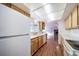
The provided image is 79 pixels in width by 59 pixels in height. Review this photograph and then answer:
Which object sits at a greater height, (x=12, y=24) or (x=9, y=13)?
(x=9, y=13)

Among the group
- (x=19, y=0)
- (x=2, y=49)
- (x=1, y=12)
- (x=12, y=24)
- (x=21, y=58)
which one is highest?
(x=19, y=0)

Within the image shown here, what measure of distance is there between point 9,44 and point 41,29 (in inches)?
192

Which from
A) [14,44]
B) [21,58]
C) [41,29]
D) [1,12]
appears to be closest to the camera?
[1,12]

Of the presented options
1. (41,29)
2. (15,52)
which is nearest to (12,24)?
(15,52)

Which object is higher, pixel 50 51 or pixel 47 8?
pixel 47 8

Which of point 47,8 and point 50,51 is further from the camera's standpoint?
point 50,51

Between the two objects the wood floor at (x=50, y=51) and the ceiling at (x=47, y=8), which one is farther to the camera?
the wood floor at (x=50, y=51)

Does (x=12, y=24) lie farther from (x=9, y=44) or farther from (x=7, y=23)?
(x=9, y=44)

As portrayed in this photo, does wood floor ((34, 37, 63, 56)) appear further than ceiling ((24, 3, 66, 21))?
Yes

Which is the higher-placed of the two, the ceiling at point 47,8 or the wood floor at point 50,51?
the ceiling at point 47,8

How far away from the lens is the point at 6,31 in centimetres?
118

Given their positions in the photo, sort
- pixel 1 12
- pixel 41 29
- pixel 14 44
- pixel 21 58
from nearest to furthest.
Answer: pixel 1 12, pixel 21 58, pixel 14 44, pixel 41 29

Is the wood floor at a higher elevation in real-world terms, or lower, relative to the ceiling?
lower

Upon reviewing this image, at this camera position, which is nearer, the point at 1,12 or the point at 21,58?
the point at 1,12
